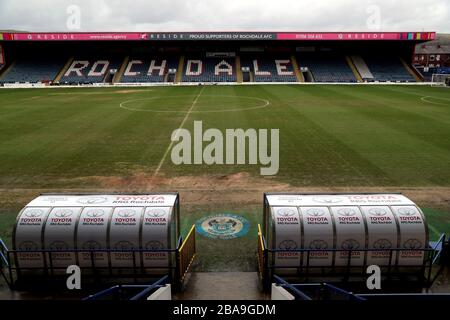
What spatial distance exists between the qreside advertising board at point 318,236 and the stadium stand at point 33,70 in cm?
7604

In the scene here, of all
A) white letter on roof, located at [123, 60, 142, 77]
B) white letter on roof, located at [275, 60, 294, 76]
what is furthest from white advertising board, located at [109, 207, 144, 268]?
white letter on roof, located at [275, 60, 294, 76]

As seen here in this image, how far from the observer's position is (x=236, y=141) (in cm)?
2598

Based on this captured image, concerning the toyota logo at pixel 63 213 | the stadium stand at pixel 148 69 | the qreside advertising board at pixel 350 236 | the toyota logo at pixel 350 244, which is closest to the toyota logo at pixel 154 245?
the toyota logo at pixel 63 213

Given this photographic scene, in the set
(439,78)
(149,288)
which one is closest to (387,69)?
(439,78)

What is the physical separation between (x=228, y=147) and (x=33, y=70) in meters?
68.0

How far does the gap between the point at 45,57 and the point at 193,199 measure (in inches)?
3140

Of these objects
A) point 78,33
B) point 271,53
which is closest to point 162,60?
point 78,33

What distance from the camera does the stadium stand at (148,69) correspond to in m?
75.1

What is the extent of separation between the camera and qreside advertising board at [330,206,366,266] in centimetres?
976

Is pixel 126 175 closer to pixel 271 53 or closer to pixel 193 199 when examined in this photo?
pixel 193 199

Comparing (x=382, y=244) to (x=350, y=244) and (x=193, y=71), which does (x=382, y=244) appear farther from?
(x=193, y=71)

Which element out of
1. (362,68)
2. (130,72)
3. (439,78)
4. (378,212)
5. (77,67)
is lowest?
(378,212)

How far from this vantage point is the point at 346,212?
393 inches

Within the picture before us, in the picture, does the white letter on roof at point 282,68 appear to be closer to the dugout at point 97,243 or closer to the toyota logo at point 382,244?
the toyota logo at point 382,244
